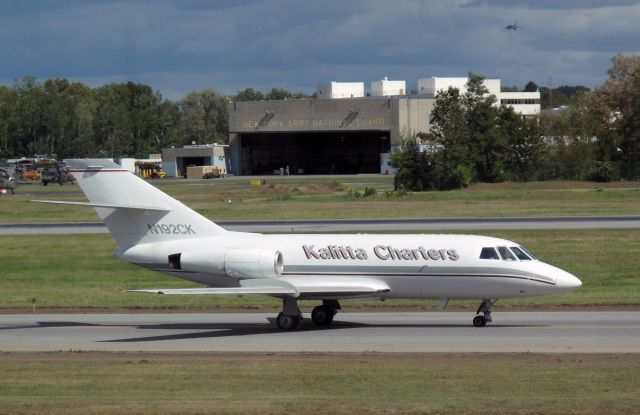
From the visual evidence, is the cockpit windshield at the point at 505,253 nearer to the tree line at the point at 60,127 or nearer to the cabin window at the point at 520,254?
the cabin window at the point at 520,254

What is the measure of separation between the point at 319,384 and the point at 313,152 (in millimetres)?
139575

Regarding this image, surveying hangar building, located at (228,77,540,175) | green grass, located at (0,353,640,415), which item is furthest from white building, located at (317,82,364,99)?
green grass, located at (0,353,640,415)

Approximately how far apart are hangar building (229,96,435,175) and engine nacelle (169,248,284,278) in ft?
327

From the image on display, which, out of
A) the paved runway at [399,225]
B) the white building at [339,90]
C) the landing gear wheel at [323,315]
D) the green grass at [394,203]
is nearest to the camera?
the landing gear wheel at [323,315]

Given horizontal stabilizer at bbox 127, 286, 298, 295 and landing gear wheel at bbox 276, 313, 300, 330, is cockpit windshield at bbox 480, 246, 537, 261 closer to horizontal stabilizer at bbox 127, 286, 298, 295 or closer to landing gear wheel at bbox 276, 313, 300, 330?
horizontal stabilizer at bbox 127, 286, 298, 295

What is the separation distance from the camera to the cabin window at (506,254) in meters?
27.1

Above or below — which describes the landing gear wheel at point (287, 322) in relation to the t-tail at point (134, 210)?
below

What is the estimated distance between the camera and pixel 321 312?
28.5m

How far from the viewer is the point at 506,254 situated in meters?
27.2

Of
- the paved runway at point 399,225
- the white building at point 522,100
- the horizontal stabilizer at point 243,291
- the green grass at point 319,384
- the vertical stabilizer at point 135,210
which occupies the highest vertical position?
the white building at point 522,100

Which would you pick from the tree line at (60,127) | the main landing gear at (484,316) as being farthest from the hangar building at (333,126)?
the main landing gear at (484,316)

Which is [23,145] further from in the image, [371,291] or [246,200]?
[371,291]

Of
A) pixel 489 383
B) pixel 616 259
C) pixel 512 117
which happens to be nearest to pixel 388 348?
pixel 489 383

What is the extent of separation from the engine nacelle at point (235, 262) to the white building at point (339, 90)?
130 m
